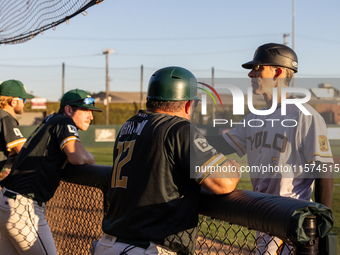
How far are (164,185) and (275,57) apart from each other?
146 centimetres

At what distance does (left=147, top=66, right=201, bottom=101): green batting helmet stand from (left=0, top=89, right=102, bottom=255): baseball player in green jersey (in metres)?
1.18

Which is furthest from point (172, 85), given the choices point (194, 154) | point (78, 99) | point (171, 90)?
point (78, 99)

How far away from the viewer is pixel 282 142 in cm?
263

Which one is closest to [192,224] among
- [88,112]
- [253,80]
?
[253,80]

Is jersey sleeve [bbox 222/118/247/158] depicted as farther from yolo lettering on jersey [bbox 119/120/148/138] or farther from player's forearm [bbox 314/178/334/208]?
yolo lettering on jersey [bbox 119/120/148/138]

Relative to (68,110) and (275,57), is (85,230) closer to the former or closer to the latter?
(68,110)

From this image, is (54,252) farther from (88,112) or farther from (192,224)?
(192,224)

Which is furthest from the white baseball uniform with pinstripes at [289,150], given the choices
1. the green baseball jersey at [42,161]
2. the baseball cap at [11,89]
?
the baseball cap at [11,89]

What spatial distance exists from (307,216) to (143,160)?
91 cm

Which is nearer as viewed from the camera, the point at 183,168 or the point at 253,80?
the point at 183,168

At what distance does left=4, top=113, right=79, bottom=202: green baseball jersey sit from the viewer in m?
3.17

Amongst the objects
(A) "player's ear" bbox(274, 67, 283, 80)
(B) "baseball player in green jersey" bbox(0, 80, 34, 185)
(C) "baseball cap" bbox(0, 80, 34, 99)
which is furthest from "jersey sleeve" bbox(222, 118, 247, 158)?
(C) "baseball cap" bbox(0, 80, 34, 99)

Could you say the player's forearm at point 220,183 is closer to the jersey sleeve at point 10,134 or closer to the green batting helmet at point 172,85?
the green batting helmet at point 172,85

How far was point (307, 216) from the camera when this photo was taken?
56.8 inches
